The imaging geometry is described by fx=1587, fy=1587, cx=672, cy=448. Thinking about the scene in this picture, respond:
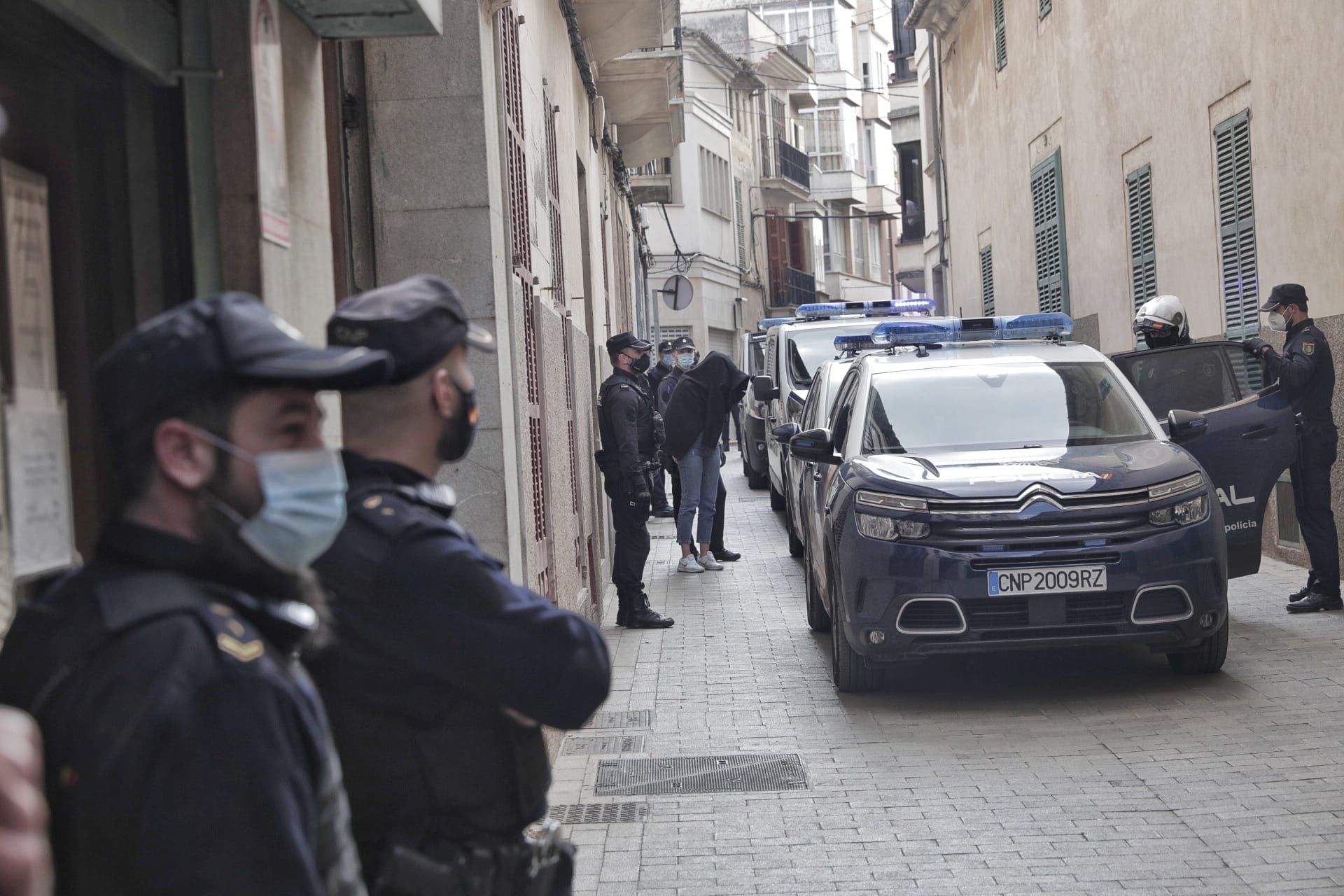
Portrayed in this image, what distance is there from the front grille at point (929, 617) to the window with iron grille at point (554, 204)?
10.1 feet

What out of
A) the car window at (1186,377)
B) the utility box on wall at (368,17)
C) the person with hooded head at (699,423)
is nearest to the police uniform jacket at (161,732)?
the utility box on wall at (368,17)

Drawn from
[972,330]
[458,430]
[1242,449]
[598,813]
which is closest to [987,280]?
[972,330]

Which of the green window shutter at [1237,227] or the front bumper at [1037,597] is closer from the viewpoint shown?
the front bumper at [1037,597]

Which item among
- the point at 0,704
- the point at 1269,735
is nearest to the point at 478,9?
the point at 1269,735

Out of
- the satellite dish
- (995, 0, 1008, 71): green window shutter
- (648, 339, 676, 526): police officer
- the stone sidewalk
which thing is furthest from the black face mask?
the satellite dish

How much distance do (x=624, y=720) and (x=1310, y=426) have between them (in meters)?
4.76

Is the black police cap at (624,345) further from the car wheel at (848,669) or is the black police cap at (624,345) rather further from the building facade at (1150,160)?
the building facade at (1150,160)

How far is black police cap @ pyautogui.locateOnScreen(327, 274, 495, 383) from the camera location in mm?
2496

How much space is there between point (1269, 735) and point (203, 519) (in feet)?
19.6

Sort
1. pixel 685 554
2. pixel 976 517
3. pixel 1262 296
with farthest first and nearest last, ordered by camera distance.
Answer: pixel 685 554 → pixel 1262 296 → pixel 976 517

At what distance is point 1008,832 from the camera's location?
558 cm

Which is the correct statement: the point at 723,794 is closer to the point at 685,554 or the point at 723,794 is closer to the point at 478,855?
the point at 478,855

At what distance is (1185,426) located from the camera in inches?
332

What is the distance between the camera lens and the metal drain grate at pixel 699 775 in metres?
6.41
